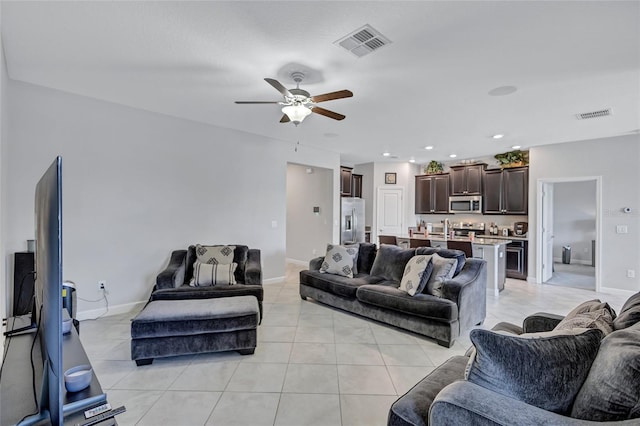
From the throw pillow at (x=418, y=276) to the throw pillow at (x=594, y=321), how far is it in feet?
5.51

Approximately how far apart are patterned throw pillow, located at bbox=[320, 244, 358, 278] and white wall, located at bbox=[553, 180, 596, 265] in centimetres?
719

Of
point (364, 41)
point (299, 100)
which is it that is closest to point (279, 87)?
point (299, 100)

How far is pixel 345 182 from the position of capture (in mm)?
7383

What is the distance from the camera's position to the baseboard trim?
352cm

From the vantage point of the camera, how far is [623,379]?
3.35ft

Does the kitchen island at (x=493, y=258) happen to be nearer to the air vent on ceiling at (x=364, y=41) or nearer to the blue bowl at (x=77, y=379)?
the air vent on ceiling at (x=364, y=41)

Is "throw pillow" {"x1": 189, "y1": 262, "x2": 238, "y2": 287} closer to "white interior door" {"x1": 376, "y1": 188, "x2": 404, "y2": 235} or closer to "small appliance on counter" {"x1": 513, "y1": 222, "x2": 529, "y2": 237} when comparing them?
"white interior door" {"x1": 376, "y1": 188, "x2": 404, "y2": 235}

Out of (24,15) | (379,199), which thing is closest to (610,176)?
(379,199)

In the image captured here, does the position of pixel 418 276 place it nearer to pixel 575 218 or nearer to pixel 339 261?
pixel 339 261

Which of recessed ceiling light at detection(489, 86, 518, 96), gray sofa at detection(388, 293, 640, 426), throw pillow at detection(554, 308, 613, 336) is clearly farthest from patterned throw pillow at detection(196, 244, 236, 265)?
recessed ceiling light at detection(489, 86, 518, 96)

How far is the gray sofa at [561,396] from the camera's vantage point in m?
1.01

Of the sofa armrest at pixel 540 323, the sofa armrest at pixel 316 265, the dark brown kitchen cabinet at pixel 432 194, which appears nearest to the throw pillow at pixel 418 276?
the sofa armrest at pixel 540 323

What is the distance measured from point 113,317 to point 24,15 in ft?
10.2

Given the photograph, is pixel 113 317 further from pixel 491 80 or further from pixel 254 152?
pixel 491 80
